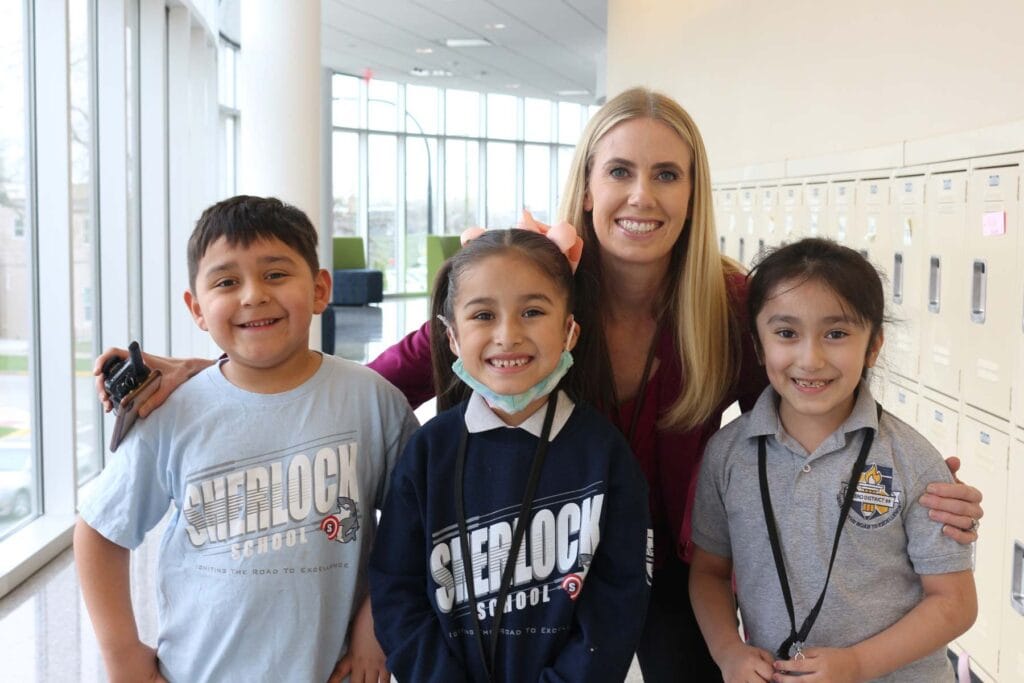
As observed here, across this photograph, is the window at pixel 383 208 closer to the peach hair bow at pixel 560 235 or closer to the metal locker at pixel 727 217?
the metal locker at pixel 727 217

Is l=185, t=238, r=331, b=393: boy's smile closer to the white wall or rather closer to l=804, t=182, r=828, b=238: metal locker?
the white wall

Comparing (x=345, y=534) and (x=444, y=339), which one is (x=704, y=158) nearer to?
(x=444, y=339)

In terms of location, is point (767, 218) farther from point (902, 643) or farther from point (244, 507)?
point (244, 507)

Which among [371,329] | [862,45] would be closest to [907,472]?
[862,45]

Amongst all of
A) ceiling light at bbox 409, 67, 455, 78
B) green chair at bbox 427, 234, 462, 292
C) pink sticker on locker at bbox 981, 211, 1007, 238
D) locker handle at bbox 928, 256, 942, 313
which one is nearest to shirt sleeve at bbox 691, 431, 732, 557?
pink sticker on locker at bbox 981, 211, 1007, 238

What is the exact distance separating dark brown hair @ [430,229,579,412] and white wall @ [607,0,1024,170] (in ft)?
5.67

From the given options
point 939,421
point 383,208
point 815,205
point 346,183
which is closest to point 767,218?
point 815,205

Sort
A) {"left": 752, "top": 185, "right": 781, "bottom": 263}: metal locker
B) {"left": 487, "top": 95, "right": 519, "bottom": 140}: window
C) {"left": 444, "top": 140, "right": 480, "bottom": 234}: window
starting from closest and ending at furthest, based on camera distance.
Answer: {"left": 752, "top": 185, "right": 781, "bottom": 263}: metal locker
{"left": 444, "top": 140, "right": 480, "bottom": 234}: window
{"left": 487, "top": 95, "right": 519, "bottom": 140}: window

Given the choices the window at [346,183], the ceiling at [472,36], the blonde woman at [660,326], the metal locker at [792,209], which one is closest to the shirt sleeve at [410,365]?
the blonde woman at [660,326]

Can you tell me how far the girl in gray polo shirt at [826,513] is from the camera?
165 centimetres

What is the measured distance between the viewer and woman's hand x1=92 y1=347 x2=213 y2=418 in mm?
1706

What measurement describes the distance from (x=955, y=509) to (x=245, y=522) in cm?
121

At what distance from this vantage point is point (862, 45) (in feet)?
13.3

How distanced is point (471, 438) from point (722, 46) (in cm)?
509
